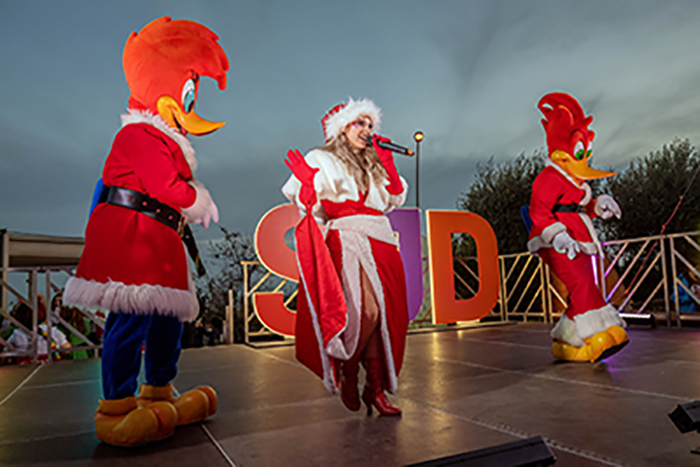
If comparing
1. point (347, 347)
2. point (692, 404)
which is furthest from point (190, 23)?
point (692, 404)

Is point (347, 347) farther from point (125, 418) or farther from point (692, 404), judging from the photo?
point (692, 404)

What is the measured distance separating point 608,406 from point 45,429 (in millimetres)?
2753

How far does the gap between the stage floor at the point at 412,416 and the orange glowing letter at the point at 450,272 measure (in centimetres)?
191

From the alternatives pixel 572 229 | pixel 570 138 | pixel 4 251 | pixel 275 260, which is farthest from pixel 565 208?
pixel 4 251

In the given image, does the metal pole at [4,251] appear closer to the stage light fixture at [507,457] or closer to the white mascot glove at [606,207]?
the white mascot glove at [606,207]

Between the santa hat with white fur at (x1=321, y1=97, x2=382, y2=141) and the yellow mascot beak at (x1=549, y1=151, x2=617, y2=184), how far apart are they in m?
1.89

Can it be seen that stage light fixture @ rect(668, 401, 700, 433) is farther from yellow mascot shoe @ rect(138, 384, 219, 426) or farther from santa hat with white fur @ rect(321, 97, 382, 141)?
yellow mascot shoe @ rect(138, 384, 219, 426)

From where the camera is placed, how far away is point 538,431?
1952mm

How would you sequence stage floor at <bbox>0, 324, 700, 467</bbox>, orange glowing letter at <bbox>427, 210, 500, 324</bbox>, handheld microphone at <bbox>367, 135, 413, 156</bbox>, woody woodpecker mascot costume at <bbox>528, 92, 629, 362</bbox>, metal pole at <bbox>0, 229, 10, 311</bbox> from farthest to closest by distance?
metal pole at <bbox>0, 229, 10, 311</bbox>
orange glowing letter at <bbox>427, 210, 500, 324</bbox>
woody woodpecker mascot costume at <bbox>528, 92, 629, 362</bbox>
handheld microphone at <bbox>367, 135, 413, 156</bbox>
stage floor at <bbox>0, 324, 700, 467</bbox>

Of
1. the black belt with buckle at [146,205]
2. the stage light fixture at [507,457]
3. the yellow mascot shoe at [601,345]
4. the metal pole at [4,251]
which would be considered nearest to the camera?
the stage light fixture at [507,457]

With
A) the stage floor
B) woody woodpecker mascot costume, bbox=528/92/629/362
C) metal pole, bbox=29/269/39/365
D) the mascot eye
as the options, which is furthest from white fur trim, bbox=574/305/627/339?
metal pole, bbox=29/269/39/365

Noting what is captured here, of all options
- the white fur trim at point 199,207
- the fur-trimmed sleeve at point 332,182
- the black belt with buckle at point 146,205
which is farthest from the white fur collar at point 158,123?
the fur-trimmed sleeve at point 332,182

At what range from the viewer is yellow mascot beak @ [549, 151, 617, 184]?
11.9ft

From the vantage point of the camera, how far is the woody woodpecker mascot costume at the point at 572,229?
11.0 ft
